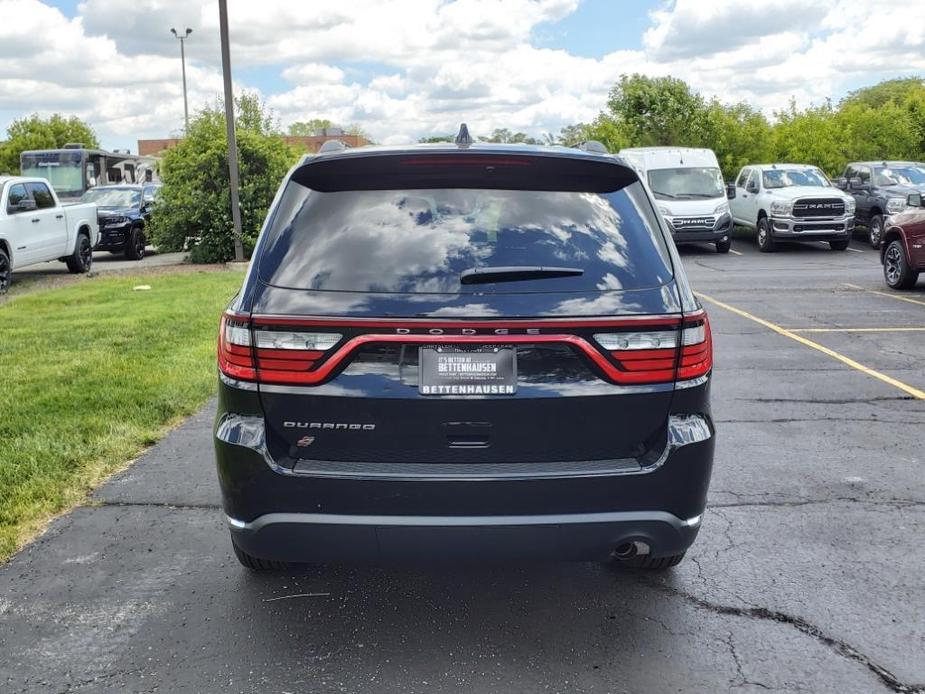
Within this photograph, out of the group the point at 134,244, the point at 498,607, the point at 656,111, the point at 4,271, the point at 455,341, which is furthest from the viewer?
the point at 656,111

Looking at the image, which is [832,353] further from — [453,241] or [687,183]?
[687,183]

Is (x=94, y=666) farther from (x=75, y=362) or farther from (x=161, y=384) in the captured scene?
(x=75, y=362)

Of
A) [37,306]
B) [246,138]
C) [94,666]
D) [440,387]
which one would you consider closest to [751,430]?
[440,387]

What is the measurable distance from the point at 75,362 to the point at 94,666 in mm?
5850

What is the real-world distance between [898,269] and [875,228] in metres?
8.53

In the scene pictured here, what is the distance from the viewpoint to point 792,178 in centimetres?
2275

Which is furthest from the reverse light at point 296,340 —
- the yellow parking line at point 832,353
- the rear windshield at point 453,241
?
the yellow parking line at point 832,353

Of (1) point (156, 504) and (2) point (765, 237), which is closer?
(1) point (156, 504)

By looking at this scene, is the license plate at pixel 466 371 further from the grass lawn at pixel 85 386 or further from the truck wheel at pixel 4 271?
the truck wheel at pixel 4 271

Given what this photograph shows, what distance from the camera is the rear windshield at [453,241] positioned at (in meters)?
3.16

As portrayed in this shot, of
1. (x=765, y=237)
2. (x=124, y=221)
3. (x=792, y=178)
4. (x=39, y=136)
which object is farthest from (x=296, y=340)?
(x=39, y=136)

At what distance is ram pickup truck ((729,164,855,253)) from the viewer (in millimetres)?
21219

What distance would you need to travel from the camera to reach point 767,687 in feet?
10.4

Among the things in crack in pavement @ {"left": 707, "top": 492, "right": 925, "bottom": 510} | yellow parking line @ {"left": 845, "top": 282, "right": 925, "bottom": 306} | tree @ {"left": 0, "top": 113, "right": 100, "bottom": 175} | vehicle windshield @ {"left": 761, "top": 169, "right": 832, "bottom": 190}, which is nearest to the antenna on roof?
crack in pavement @ {"left": 707, "top": 492, "right": 925, "bottom": 510}
